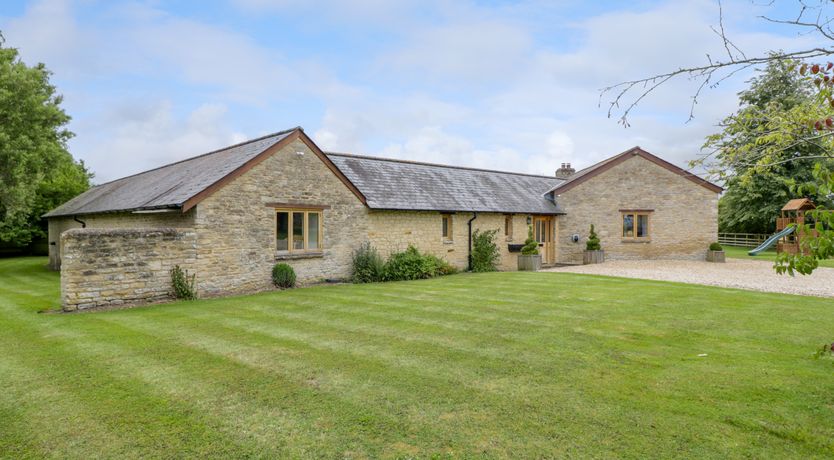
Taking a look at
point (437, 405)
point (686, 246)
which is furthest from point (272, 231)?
point (686, 246)

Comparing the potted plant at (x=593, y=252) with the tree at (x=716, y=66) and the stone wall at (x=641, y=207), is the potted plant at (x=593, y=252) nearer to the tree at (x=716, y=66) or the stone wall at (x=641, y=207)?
the stone wall at (x=641, y=207)

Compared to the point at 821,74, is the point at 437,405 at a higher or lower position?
lower

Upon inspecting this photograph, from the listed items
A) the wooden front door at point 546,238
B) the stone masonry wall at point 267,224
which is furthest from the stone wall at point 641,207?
the stone masonry wall at point 267,224

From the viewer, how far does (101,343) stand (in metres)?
7.21

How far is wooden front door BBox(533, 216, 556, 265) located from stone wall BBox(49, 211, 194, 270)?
15.9 meters

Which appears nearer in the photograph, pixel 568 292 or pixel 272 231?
pixel 568 292

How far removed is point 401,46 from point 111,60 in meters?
8.62

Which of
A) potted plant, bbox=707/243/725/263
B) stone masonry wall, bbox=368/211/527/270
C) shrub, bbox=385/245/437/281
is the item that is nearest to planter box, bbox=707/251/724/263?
potted plant, bbox=707/243/725/263

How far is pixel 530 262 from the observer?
1956 cm

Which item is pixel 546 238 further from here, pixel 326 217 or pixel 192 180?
pixel 192 180

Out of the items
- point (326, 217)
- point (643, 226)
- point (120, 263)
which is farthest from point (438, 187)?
point (120, 263)

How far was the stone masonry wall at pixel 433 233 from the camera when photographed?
55.8 ft

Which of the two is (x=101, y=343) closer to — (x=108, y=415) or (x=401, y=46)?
(x=108, y=415)

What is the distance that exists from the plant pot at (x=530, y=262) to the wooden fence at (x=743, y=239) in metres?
26.9
